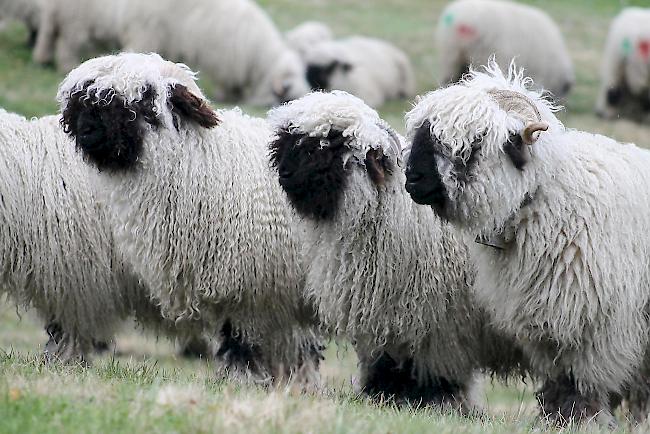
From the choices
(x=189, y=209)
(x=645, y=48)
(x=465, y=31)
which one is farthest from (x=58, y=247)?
(x=645, y=48)

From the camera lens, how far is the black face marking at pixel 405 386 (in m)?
7.59

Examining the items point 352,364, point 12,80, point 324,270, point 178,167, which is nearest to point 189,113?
point 178,167

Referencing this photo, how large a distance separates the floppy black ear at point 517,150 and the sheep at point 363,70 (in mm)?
15253

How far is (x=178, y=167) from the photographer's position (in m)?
7.72

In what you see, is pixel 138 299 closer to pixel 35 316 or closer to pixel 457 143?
pixel 35 316

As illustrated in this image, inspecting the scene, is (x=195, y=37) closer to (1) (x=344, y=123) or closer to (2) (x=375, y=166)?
(1) (x=344, y=123)

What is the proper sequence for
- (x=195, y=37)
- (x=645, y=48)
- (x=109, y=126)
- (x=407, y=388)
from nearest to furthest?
(x=109, y=126), (x=407, y=388), (x=195, y=37), (x=645, y=48)

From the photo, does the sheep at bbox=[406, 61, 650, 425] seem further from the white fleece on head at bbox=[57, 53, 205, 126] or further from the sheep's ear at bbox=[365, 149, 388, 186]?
the white fleece on head at bbox=[57, 53, 205, 126]

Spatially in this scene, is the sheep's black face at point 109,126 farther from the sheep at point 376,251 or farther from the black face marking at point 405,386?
the black face marking at point 405,386

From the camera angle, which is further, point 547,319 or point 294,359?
point 294,359

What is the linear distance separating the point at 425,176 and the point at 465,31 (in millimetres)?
15965

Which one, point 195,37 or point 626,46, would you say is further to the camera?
point 626,46

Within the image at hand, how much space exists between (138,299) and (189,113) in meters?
1.61

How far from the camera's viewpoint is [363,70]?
22547 mm
